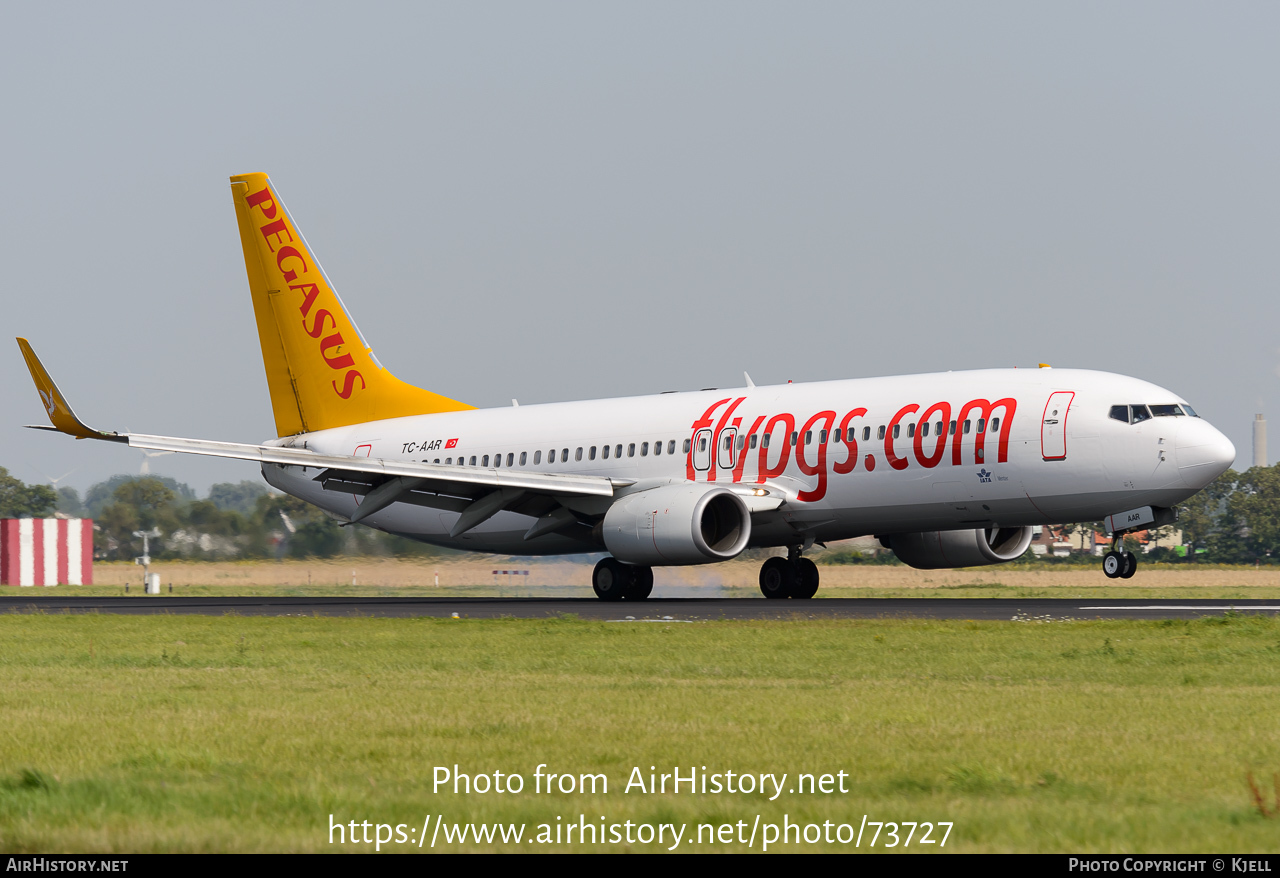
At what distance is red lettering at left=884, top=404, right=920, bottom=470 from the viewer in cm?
2767

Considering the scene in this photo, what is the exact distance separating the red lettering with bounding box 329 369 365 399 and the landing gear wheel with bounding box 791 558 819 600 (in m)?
12.5

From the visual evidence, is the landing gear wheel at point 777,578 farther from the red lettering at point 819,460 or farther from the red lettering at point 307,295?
the red lettering at point 307,295

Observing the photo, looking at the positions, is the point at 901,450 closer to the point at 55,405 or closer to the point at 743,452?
the point at 743,452

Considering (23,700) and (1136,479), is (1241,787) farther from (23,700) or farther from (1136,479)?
(1136,479)

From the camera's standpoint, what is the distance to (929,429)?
27.5 m

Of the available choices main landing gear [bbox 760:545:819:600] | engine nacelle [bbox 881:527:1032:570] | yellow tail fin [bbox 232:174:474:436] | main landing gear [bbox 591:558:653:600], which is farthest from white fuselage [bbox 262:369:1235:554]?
yellow tail fin [bbox 232:174:474:436]

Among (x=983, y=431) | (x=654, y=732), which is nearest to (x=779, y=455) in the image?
(x=983, y=431)

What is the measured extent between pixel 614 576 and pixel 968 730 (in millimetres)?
21615

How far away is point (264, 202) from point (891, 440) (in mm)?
18324

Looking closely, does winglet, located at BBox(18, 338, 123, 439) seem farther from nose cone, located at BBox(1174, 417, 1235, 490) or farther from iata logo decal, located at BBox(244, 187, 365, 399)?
nose cone, located at BBox(1174, 417, 1235, 490)

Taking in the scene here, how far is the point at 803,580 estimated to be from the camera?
104 ft

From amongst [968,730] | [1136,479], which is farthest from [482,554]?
[968,730]

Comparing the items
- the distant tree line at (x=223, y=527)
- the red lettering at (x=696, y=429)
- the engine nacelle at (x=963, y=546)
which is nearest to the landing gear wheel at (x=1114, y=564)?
the engine nacelle at (x=963, y=546)
